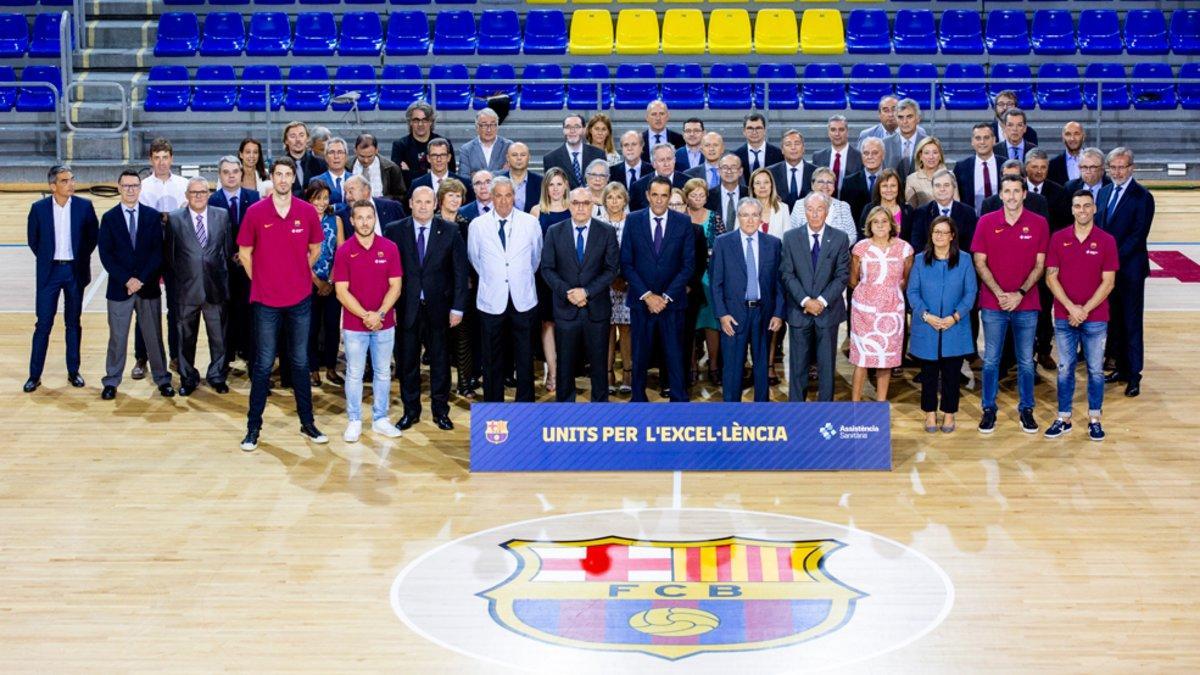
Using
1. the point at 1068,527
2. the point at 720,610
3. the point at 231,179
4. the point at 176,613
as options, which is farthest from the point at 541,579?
the point at 231,179

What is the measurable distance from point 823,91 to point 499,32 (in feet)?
13.7

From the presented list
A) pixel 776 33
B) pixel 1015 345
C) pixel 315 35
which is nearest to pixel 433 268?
pixel 1015 345

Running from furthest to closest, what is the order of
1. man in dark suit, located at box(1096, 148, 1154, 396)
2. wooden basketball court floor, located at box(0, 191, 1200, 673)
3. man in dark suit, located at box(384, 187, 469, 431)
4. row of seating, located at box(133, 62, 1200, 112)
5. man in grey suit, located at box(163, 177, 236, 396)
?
row of seating, located at box(133, 62, 1200, 112), man in grey suit, located at box(163, 177, 236, 396), man in dark suit, located at box(1096, 148, 1154, 396), man in dark suit, located at box(384, 187, 469, 431), wooden basketball court floor, located at box(0, 191, 1200, 673)

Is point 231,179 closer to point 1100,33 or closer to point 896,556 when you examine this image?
point 896,556

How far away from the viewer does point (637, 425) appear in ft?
31.5

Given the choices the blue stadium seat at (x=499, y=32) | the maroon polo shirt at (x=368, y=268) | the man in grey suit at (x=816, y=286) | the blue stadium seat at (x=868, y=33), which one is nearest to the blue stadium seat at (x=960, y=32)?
Answer: the blue stadium seat at (x=868, y=33)

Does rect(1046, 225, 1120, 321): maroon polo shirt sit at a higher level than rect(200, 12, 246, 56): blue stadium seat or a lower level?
lower

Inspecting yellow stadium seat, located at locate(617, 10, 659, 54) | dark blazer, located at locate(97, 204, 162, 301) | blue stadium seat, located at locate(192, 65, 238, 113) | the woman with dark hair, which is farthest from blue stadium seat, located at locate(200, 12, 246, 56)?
the woman with dark hair

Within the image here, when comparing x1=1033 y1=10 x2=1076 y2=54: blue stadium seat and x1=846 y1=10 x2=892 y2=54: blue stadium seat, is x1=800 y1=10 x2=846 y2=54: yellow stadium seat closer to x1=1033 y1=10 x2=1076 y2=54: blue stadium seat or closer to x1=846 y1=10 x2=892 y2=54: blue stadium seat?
x1=846 y1=10 x2=892 y2=54: blue stadium seat

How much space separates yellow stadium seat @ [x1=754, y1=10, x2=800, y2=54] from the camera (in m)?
19.8

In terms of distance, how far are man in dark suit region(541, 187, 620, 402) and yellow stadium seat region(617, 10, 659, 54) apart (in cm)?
983

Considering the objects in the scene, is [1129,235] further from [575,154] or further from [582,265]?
[575,154]

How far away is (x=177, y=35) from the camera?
20359 millimetres

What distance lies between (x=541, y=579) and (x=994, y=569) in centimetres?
230
